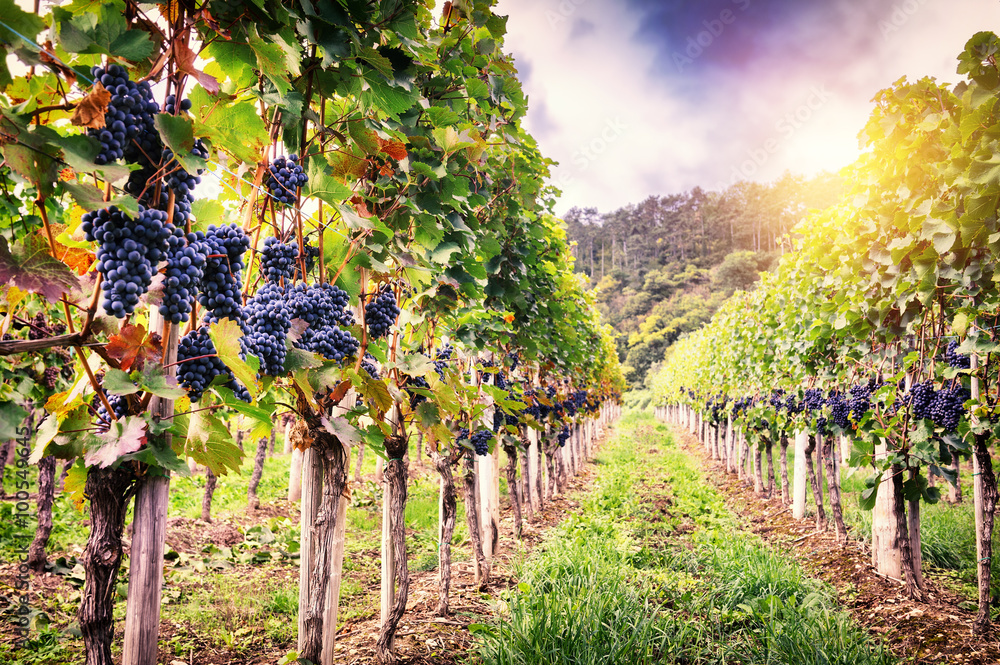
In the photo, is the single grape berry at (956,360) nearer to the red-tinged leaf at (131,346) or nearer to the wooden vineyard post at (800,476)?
the wooden vineyard post at (800,476)

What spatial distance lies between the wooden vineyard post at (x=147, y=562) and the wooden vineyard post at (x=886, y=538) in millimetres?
5861

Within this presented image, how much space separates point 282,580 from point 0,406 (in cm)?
526

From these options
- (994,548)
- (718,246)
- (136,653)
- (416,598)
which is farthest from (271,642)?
(718,246)

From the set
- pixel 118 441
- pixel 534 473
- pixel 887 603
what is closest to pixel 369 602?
pixel 534 473

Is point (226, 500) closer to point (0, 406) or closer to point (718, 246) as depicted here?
point (0, 406)

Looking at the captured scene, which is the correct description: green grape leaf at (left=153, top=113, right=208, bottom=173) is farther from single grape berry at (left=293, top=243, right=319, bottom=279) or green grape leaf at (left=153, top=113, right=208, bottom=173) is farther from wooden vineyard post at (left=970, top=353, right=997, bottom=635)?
wooden vineyard post at (left=970, top=353, right=997, bottom=635)

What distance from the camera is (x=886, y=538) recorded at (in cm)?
523

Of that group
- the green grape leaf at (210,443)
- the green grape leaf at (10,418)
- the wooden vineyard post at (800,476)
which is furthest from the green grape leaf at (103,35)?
the wooden vineyard post at (800,476)

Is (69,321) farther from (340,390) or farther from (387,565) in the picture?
(387,565)

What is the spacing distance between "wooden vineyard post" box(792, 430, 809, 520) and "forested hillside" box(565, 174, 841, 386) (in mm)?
47104

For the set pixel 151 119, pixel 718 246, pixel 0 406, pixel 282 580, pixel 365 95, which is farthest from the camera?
pixel 718 246

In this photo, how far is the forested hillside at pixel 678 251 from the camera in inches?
2341

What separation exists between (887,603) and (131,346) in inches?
246

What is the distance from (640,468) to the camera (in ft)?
42.1
